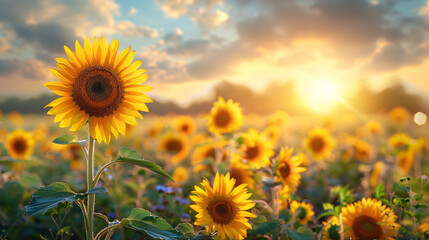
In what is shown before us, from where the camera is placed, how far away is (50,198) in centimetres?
189

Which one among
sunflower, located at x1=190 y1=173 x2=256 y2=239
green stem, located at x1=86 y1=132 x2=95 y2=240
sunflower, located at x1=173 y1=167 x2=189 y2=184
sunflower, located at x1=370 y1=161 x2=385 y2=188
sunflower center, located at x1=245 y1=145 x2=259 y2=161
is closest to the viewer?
green stem, located at x1=86 y1=132 x2=95 y2=240

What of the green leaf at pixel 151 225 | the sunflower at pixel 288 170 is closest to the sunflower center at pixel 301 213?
the sunflower at pixel 288 170

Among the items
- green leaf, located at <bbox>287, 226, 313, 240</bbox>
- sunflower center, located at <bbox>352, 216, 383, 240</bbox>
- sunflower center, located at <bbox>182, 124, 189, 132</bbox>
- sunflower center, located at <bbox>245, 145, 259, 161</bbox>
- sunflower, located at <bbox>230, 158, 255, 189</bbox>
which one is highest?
sunflower center, located at <bbox>182, 124, 189, 132</bbox>

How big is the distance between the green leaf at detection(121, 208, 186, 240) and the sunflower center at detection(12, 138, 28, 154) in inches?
176

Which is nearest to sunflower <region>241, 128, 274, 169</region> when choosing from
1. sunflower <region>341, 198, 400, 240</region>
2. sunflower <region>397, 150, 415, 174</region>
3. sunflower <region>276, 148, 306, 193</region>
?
sunflower <region>276, 148, 306, 193</region>

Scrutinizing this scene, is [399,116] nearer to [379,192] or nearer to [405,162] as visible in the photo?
[405,162]

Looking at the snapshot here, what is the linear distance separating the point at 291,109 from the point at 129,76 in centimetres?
2480

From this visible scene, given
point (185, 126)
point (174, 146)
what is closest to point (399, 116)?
point (185, 126)

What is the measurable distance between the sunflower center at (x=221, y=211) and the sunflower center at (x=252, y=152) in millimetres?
1649

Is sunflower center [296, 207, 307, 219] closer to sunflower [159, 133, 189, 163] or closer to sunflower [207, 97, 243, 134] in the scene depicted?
sunflower [207, 97, 243, 134]

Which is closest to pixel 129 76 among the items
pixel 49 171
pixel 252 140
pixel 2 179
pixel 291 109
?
pixel 252 140

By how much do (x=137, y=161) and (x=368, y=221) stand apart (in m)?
2.05

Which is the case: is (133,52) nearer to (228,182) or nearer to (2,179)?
(228,182)

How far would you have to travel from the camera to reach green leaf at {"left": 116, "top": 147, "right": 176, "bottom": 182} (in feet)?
6.34
